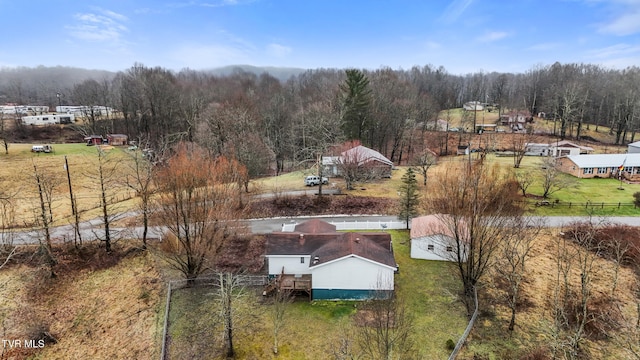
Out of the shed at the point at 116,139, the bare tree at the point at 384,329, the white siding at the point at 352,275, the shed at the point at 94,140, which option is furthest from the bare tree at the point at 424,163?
the shed at the point at 94,140

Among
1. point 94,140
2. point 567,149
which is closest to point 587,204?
point 567,149

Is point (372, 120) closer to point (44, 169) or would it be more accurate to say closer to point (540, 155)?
point (540, 155)

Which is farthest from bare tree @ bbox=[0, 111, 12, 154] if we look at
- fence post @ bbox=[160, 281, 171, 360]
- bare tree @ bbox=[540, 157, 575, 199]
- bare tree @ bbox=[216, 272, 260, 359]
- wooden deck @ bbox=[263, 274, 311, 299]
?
bare tree @ bbox=[540, 157, 575, 199]

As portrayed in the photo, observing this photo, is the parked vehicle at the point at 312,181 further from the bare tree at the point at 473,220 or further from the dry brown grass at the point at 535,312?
the dry brown grass at the point at 535,312

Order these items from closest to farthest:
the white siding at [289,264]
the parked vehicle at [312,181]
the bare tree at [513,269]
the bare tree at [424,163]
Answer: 1. the bare tree at [513,269]
2. the white siding at [289,264]
3. the bare tree at [424,163]
4. the parked vehicle at [312,181]

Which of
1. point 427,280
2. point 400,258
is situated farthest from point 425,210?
point 427,280
